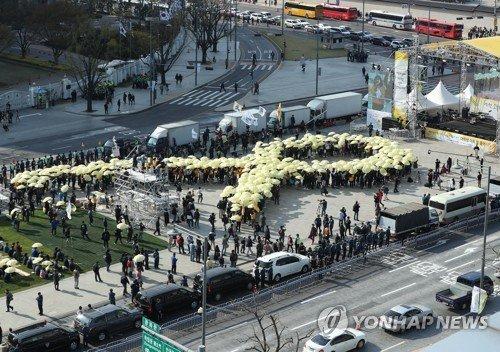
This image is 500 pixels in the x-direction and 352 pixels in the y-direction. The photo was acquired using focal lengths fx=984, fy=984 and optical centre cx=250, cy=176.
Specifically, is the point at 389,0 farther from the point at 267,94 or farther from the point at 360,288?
the point at 360,288

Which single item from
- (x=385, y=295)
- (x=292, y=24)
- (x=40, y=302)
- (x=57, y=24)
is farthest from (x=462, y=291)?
(x=292, y=24)

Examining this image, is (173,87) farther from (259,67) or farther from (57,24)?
(57,24)

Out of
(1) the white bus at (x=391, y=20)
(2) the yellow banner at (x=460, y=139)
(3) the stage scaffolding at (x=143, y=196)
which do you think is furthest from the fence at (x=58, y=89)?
(1) the white bus at (x=391, y=20)

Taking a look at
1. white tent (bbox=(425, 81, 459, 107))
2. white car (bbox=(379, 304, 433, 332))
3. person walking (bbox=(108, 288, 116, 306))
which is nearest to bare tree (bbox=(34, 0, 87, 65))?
white tent (bbox=(425, 81, 459, 107))

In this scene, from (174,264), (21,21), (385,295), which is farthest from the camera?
(21,21)

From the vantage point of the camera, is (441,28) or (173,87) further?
(441,28)

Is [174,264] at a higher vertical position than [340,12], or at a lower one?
lower

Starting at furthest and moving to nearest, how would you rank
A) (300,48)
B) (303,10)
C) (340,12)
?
1. (303,10)
2. (340,12)
3. (300,48)
